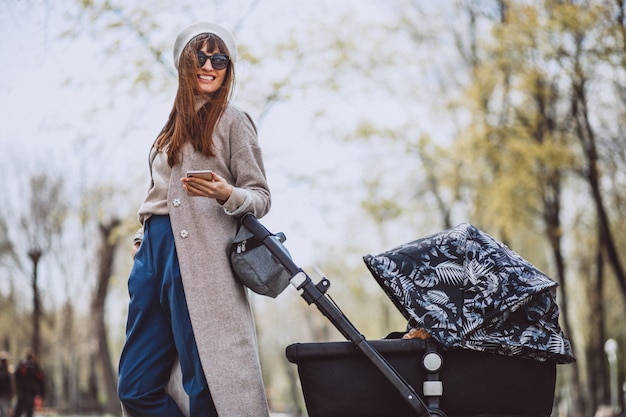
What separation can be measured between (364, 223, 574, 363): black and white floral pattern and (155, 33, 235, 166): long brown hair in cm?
91

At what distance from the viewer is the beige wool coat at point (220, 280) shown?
334 centimetres

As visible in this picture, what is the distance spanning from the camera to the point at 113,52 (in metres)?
13.8

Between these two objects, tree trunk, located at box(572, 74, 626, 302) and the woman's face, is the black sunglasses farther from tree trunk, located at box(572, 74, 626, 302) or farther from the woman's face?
tree trunk, located at box(572, 74, 626, 302)

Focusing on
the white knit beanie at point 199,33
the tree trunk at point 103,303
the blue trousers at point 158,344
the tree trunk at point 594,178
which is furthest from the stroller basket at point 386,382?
the tree trunk at point 103,303

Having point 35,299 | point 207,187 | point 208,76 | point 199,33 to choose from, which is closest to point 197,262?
point 207,187

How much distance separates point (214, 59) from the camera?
143 inches

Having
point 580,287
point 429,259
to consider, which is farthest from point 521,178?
point 580,287

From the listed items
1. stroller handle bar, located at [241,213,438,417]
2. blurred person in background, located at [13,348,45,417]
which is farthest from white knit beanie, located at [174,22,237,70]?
blurred person in background, located at [13,348,45,417]

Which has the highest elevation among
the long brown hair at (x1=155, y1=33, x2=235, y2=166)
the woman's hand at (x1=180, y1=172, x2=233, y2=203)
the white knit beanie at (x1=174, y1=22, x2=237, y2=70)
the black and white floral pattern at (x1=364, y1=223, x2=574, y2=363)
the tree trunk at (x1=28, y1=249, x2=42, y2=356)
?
the tree trunk at (x1=28, y1=249, x2=42, y2=356)

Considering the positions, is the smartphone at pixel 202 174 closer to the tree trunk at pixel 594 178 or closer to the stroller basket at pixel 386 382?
the stroller basket at pixel 386 382

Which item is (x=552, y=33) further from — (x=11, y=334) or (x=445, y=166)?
(x=11, y=334)

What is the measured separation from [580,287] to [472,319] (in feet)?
100

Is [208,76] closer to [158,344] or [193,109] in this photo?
[193,109]

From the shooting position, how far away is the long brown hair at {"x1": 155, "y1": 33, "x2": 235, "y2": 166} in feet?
11.7
